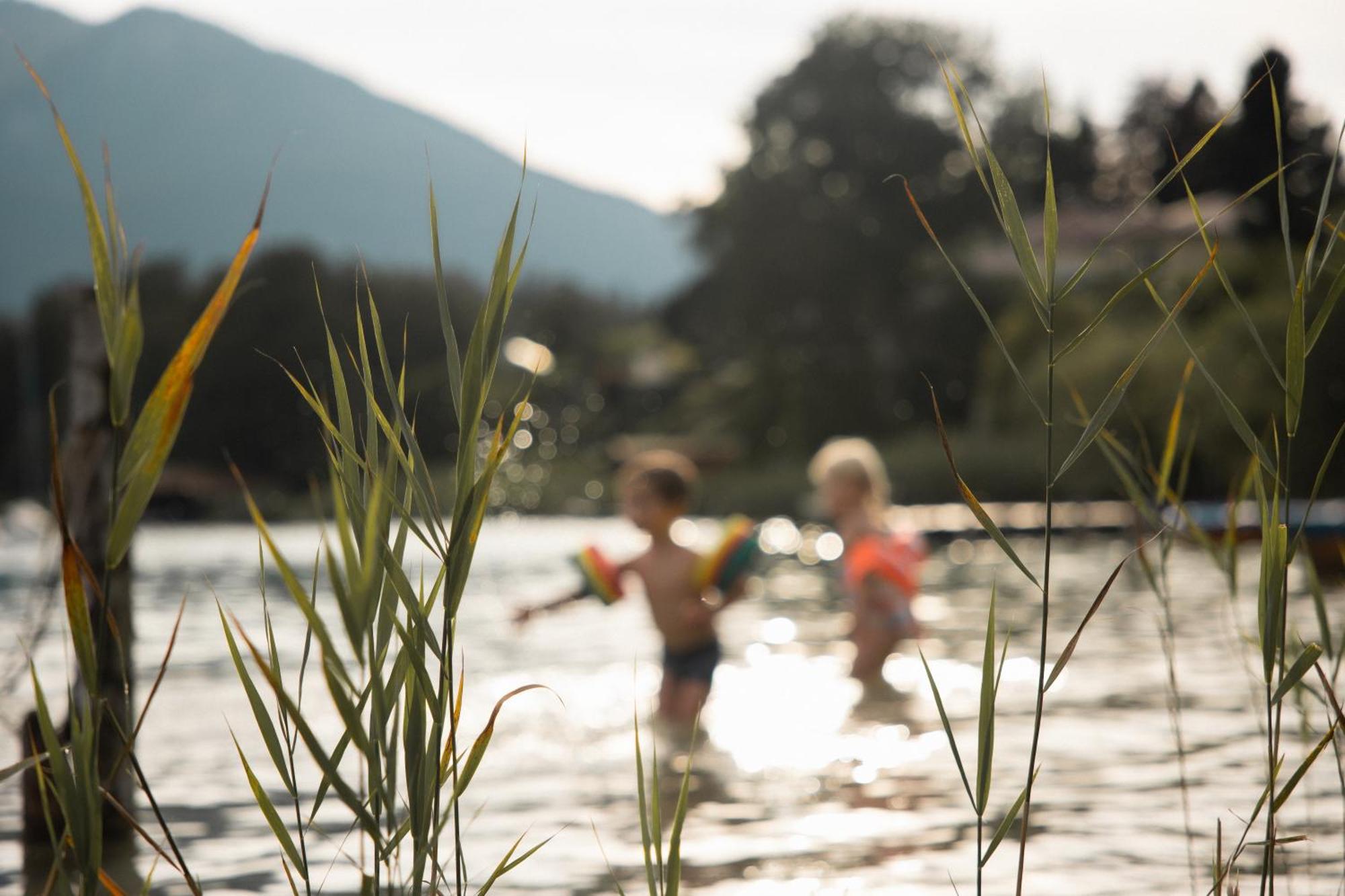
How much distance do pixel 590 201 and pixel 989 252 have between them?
11855cm

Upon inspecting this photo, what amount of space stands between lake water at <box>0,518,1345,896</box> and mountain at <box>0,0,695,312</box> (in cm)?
6494

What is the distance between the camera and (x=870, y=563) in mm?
6836

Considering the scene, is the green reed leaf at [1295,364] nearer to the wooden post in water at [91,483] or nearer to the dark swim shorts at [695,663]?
the wooden post in water at [91,483]

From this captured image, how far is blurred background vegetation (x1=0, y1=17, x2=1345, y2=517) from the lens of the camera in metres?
26.9

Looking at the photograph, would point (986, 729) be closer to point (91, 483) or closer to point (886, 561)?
point (91, 483)

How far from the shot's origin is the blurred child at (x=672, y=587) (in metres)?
5.88

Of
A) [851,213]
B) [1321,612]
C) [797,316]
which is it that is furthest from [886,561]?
[797,316]

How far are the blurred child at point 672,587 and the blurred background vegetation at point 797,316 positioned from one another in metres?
17.1

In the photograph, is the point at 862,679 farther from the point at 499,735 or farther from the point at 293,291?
the point at 293,291

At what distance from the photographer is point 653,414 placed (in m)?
37.6

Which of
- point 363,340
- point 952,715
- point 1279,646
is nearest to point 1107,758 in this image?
point 952,715

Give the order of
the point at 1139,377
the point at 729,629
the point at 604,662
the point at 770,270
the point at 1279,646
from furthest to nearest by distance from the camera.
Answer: the point at 770,270 → the point at 1139,377 → the point at 729,629 → the point at 604,662 → the point at 1279,646

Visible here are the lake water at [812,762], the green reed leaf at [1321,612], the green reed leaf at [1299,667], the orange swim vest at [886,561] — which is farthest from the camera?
the orange swim vest at [886,561]

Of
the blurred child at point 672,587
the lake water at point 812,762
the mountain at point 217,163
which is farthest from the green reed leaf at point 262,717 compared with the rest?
the mountain at point 217,163
